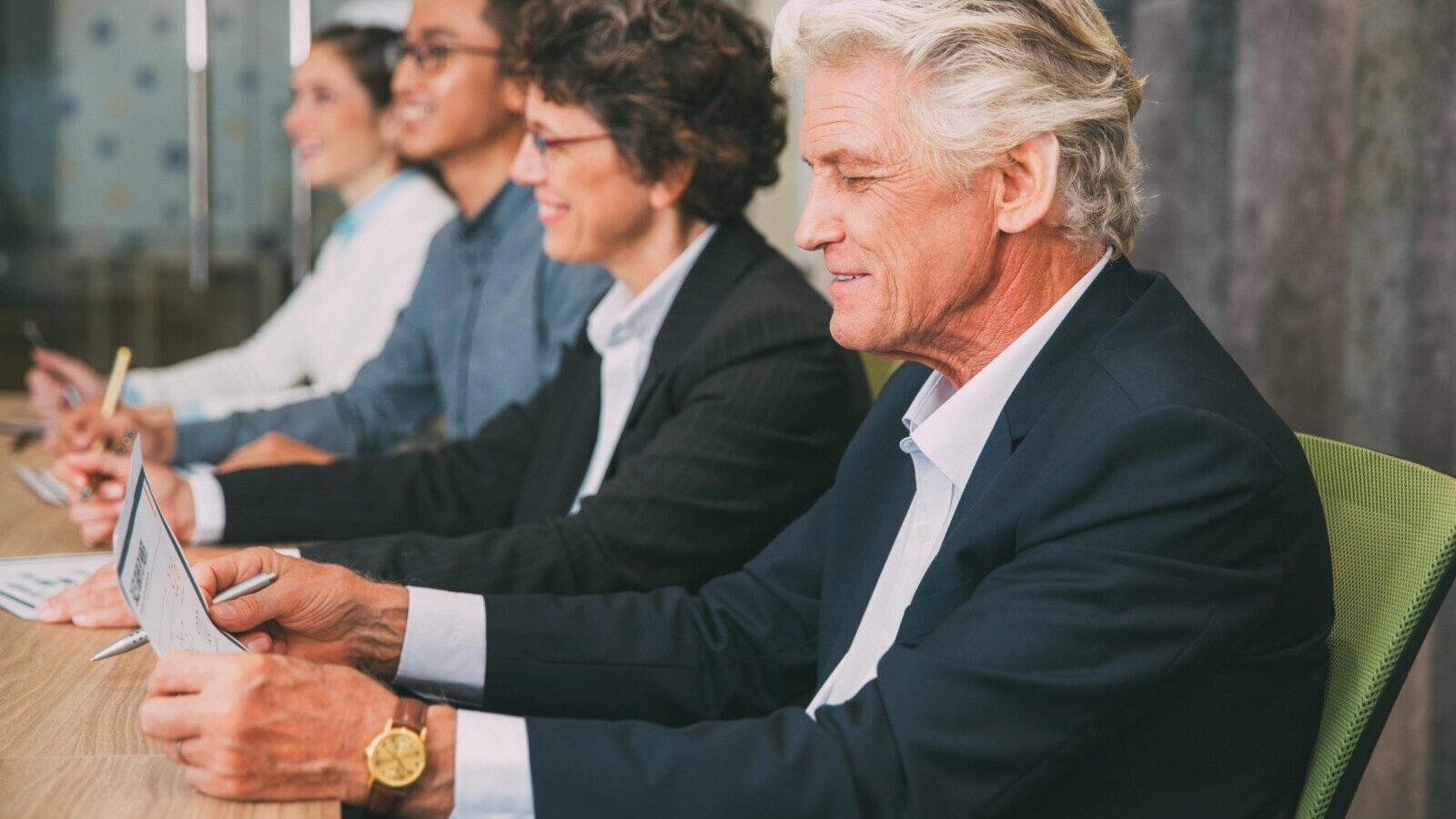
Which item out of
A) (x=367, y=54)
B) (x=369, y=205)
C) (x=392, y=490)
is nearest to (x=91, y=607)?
(x=392, y=490)

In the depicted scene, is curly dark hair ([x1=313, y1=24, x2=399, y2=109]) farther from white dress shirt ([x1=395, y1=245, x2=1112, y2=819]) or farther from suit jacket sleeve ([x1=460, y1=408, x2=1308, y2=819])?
suit jacket sleeve ([x1=460, y1=408, x2=1308, y2=819])

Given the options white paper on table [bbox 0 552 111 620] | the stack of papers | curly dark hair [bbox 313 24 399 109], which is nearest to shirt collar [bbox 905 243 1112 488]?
white paper on table [bbox 0 552 111 620]

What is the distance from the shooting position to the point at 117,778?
41.9 inches

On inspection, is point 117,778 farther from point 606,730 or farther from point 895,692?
point 895,692

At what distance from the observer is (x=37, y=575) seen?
172 centimetres

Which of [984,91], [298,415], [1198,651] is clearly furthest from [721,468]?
[298,415]

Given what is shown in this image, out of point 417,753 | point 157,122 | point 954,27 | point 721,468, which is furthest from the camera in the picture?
point 157,122

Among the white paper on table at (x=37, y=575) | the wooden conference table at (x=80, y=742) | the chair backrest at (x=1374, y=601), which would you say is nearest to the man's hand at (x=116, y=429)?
the white paper on table at (x=37, y=575)

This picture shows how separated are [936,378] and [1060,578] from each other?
415mm

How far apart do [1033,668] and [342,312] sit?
2.88 meters

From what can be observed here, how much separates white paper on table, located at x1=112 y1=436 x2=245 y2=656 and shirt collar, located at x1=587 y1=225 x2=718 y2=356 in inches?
39.2

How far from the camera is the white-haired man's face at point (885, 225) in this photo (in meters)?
1.27

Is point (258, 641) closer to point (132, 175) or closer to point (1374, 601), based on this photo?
point (1374, 601)

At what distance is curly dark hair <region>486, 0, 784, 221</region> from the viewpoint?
2.09 metres
